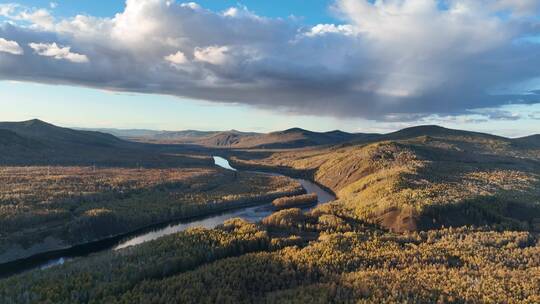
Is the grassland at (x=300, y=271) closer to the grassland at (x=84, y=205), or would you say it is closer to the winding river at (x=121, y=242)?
the winding river at (x=121, y=242)

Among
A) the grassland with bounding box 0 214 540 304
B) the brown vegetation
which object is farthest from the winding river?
the grassland with bounding box 0 214 540 304

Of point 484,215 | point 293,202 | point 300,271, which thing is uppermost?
point 484,215

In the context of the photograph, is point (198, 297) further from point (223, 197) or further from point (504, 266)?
point (223, 197)

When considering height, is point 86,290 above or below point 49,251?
above

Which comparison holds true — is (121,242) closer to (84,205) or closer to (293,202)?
(84,205)

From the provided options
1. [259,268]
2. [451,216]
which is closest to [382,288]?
[259,268]

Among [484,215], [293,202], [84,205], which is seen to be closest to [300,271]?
[484,215]

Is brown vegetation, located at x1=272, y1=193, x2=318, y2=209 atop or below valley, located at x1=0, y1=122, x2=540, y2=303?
below

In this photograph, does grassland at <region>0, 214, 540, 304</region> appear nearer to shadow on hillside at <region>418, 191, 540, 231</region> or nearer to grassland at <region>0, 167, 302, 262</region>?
shadow on hillside at <region>418, 191, 540, 231</region>
